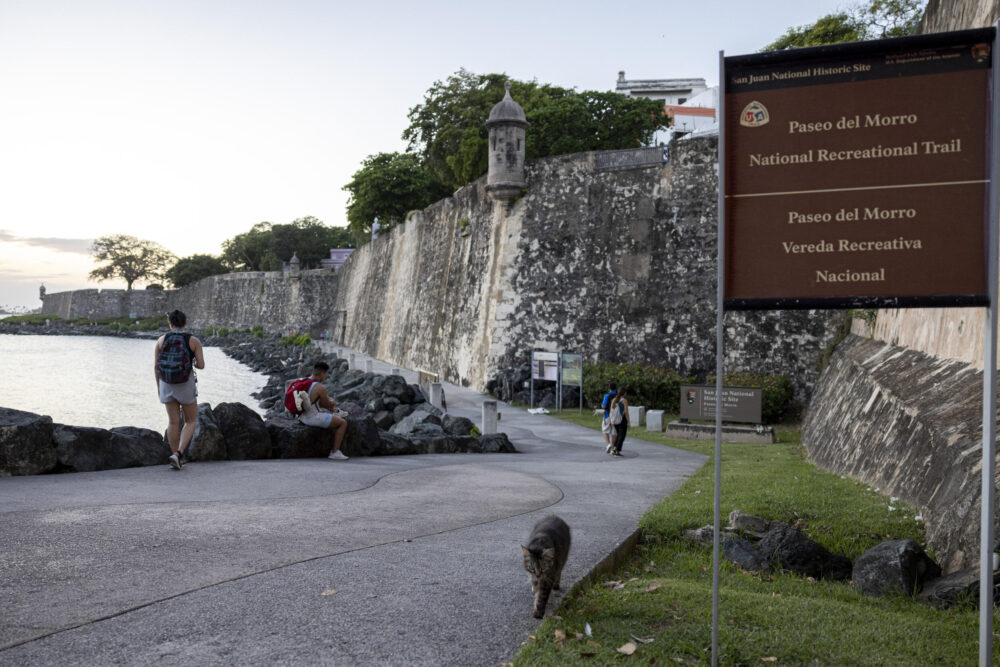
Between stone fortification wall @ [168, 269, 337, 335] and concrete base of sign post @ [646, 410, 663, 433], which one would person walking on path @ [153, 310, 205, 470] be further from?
stone fortification wall @ [168, 269, 337, 335]

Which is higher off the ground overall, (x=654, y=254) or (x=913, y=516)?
(x=654, y=254)

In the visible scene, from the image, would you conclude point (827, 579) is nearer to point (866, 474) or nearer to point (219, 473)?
point (866, 474)

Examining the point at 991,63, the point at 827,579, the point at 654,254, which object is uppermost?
the point at 654,254

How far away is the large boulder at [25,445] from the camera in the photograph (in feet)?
23.6

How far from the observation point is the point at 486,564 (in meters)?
5.15

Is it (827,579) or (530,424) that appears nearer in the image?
(827,579)

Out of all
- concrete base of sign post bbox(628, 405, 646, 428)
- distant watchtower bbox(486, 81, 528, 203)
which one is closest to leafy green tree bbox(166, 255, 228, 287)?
distant watchtower bbox(486, 81, 528, 203)

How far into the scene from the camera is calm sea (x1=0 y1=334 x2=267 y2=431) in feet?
87.0

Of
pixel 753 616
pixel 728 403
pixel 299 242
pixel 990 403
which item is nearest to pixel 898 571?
pixel 753 616

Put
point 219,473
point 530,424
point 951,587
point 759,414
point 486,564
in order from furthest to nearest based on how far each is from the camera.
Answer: point 530,424 < point 759,414 < point 219,473 < point 486,564 < point 951,587

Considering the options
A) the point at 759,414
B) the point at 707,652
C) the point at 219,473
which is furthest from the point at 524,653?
the point at 759,414

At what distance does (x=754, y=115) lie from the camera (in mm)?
4043

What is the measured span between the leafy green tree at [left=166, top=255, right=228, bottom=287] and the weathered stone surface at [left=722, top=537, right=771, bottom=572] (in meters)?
105

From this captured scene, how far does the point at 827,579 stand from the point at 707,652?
7.04 feet
